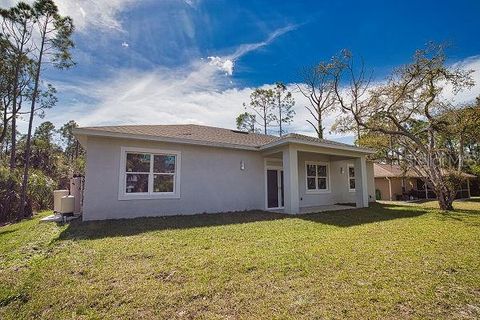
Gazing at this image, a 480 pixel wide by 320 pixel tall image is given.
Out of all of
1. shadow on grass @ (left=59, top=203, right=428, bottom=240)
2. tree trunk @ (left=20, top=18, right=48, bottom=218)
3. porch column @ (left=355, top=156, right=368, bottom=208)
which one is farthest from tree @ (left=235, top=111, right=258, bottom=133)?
shadow on grass @ (left=59, top=203, right=428, bottom=240)

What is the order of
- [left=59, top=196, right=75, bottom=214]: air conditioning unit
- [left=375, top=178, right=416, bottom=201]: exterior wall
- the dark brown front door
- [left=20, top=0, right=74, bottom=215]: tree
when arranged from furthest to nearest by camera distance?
1. [left=375, top=178, right=416, bottom=201]: exterior wall
2. [left=20, top=0, right=74, bottom=215]: tree
3. the dark brown front door
4. [left=59, top=196, right=75, bottom=214]: air conditioning unit

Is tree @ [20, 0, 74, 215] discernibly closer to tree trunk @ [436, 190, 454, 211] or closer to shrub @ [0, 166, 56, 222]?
shrub @ [0, 166, 56, 222]

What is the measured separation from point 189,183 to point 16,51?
1469cm

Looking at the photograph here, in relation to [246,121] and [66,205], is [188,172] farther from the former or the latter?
[246,121]

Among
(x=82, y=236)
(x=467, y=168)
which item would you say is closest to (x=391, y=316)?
(x=82, y=236)

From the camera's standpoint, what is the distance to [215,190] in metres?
11.1

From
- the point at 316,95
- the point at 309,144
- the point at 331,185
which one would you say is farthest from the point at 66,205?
the point at 316,95

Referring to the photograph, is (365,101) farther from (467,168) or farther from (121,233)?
(467,168)

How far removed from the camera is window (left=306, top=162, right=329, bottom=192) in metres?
14.8

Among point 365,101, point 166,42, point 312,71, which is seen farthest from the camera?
point 312,71

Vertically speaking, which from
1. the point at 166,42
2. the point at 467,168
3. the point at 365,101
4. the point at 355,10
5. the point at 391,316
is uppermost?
the point at 355,10

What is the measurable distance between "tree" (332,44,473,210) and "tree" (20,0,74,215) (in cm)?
1711

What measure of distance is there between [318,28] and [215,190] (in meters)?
9.46

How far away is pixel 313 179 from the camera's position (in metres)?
15.0
